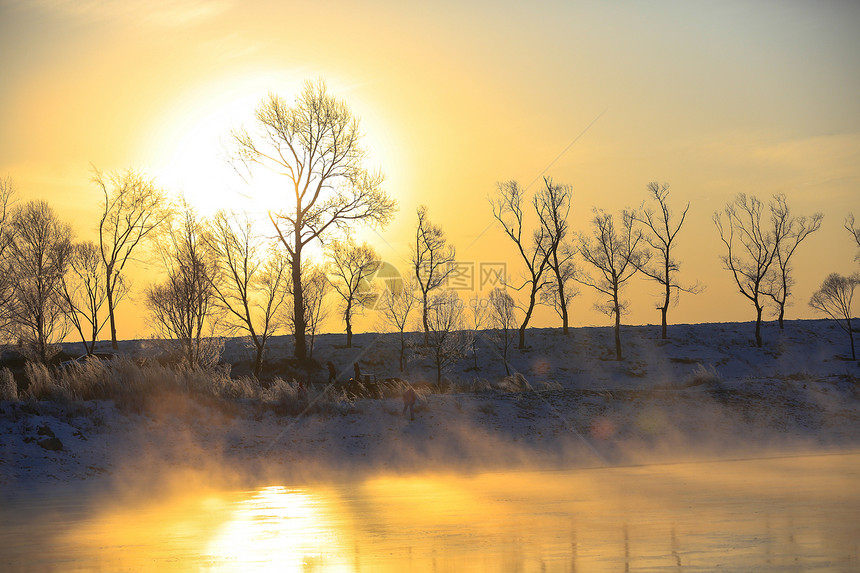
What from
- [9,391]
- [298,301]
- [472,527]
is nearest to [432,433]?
[472,527]

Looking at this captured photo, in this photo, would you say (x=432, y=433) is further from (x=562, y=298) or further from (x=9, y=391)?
(x=562, y=298)

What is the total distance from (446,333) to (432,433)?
24.8m

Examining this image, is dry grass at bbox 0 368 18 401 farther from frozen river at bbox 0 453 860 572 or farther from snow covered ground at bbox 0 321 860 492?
frozen river at bbox 0 453 860 572

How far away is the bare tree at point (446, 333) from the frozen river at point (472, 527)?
2983cm

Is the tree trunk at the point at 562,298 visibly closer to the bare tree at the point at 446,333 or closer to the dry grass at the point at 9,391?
the bare tree at the point at 446,333

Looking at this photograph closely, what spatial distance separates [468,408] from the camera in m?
22.2

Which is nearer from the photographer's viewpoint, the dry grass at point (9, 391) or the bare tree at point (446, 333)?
the dry grass at point (9, 391)

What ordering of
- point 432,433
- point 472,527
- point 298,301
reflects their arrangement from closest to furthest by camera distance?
point 472,527, point 432,433, point 298,301

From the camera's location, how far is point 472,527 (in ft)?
33.5

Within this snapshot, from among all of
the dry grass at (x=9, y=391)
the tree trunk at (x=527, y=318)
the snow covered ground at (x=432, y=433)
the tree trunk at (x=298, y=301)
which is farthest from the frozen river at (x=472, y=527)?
the tree trunk at (x=527, y=318)

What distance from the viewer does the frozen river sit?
823 cm

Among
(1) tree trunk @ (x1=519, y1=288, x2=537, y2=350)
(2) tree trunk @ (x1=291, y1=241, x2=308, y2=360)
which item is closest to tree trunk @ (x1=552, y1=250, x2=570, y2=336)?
(1) tree trunk @ (x1=519, y1=288, x2=537, y2=350)

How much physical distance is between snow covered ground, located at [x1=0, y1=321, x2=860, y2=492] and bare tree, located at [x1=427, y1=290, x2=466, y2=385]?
1548 cm

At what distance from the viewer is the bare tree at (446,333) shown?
45125mm
